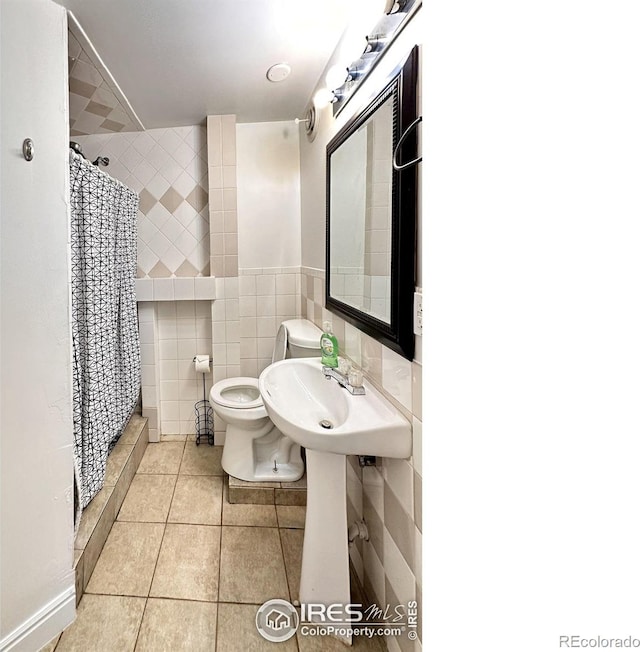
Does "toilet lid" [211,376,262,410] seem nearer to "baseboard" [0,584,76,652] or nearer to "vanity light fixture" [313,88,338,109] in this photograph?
"baseboard" [0,584,76,652]

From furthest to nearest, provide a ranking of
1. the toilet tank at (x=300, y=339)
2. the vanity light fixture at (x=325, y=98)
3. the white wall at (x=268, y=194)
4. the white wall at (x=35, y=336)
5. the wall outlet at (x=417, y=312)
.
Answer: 1. the white wall at (x=268, y=194)
2. the toilet tank at (x=300, y=339)
3. the vanity light fixture at (x=325, y=98)
4. the white wall at (x=35, y=336)
5. the wall outlet at (x=417, y=312)

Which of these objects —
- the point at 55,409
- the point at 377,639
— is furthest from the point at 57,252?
the point at 377,639

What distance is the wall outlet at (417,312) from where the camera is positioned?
3.08 feet

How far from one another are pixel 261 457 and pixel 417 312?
1.50m

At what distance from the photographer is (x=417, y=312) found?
3.11 feet

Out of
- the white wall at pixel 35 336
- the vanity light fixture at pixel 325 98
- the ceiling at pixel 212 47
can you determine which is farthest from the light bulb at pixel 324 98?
the white wall at pixel 35 336

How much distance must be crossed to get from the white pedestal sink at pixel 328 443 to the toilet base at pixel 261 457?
0.68m

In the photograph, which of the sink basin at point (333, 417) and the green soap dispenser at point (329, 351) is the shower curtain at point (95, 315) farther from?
the green soap dispenser at point (329, 351)

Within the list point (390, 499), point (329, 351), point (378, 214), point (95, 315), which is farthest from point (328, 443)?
point (95, 315)

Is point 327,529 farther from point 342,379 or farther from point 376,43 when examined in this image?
point 376,43

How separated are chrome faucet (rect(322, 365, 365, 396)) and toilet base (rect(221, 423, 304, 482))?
74cm

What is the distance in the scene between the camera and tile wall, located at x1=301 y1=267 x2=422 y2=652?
99cm

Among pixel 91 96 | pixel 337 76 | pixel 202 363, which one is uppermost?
pixel 91 96
